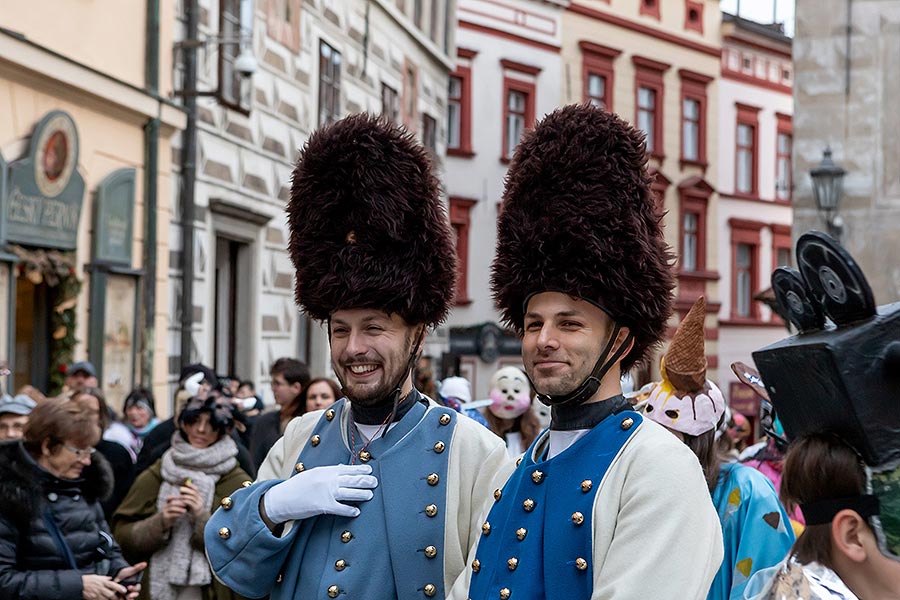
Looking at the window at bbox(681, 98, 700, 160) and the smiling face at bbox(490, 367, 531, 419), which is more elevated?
the window at bbox(681, 98, 700, 160)

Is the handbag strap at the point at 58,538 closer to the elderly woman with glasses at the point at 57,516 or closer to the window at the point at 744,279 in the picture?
the elderly woman with glasses at the point at 57,516

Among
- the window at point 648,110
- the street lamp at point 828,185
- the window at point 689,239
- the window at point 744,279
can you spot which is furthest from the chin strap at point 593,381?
the window at point 744,279

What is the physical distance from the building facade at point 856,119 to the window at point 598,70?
15102 millimetres

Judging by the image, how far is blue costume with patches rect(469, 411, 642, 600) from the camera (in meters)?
3.21

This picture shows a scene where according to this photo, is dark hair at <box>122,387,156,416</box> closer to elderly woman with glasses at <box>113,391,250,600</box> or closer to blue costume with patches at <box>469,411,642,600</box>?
elderly woman with glasses at <box>113,391,250,600</box>

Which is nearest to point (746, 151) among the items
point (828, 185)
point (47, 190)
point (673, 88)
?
A: point (673, 88)

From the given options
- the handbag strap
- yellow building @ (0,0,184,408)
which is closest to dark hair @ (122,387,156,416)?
yellow building @ (0,0,184,408)

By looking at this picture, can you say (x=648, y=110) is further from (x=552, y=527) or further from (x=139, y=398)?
(x=552, y=527)

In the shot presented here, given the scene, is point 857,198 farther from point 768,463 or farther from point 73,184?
point 768,463

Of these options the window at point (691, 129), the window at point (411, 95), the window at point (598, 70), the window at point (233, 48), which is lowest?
the window at point (233, 48)

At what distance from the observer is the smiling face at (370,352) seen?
4055mm

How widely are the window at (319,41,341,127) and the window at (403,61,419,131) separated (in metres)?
3.31

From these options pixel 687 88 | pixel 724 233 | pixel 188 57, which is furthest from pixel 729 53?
pixel 188 57

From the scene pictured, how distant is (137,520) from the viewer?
21.9 ft
